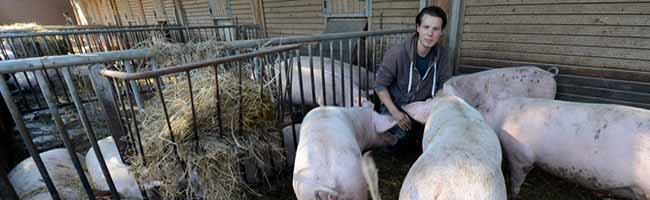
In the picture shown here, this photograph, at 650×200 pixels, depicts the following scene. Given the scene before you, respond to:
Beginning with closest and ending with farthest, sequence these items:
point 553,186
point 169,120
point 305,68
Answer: point 169,120 < point 553,186 < point 305,68

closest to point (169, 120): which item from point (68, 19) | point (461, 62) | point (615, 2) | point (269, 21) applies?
point (461, 62)

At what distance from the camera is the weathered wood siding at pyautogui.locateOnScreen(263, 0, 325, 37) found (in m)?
5.77

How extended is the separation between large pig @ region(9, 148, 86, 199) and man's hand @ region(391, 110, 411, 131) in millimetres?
2421

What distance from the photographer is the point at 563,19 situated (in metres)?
3.07

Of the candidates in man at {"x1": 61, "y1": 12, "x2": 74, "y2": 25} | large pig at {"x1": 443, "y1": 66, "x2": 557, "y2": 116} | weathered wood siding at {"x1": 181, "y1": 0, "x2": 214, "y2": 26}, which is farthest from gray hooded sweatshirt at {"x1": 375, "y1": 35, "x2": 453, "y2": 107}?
man at {"x1": 61, "y1": 12, "x2": 74, "y2": 25}

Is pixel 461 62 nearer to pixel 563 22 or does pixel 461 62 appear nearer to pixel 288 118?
pixel 563 22

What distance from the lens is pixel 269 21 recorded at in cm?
690

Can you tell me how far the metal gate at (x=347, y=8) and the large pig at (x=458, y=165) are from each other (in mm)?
3403

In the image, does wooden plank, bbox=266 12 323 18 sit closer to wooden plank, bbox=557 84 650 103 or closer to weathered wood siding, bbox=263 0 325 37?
weathered wood siding, bbox=263 0 325 37

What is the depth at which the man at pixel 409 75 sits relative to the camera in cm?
258

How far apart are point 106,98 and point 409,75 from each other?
238cm

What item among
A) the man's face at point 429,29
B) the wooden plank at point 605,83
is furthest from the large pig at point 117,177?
the wooden plank at point 605,83

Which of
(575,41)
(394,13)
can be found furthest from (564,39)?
(394,13)

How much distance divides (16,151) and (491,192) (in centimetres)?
458
